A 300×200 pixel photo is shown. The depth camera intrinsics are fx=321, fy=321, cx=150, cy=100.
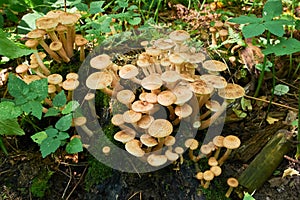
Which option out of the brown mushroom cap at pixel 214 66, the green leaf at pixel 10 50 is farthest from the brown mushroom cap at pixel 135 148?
the green leaf at pixel 10 50

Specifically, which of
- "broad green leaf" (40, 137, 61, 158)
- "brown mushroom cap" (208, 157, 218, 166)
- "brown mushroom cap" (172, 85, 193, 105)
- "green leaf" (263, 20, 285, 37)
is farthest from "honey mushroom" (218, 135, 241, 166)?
"broad green leaf" (40, 137, 61, 158)

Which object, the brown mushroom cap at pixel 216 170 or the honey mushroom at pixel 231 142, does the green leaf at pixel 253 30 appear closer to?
the honey mushroom at pixel 231 142

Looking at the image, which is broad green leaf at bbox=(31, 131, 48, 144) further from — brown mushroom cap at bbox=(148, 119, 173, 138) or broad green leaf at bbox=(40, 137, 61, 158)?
brown mushroom cap at bbox=(148, 119, 173, 138)

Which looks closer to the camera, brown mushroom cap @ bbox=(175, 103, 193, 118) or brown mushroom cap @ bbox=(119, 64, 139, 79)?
brown mushroom cap @ bbox=(175, 103, 193, 118)

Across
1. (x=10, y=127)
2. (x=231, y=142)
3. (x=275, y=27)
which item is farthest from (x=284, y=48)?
(x=10, y=127)

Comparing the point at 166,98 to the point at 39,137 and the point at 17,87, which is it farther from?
the point at 17,87
